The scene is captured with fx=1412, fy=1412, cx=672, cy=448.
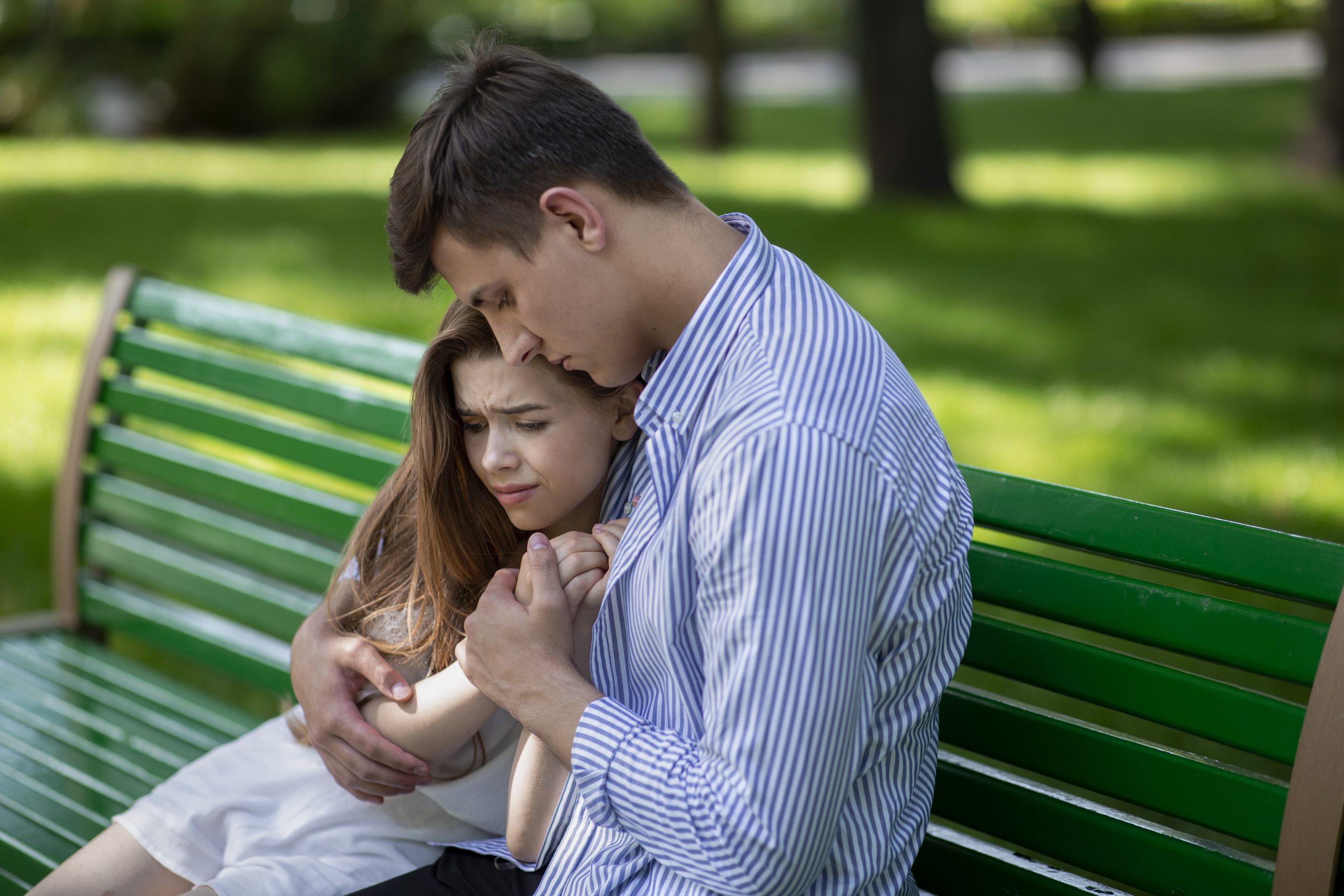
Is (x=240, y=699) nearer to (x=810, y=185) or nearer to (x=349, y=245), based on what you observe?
(x=349, y=245)

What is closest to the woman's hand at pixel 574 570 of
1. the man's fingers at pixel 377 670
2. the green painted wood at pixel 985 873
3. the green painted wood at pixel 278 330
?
the man's fingers at pixel 377 670

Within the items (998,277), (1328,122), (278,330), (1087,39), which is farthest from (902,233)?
(1087,39)

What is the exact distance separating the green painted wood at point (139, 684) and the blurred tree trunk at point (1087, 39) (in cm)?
2879

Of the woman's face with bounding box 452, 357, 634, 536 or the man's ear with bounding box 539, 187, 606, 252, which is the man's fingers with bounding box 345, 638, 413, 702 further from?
the man's ear with bounding box 539, 187, 606, 252

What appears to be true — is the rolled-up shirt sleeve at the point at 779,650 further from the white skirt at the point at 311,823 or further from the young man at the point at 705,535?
the white skirt at the point at 311,823

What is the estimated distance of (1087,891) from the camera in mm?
2365

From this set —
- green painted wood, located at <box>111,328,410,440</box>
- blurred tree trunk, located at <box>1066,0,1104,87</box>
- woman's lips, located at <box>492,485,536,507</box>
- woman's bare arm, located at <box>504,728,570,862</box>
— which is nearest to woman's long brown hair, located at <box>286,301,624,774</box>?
woman's lips, located at <box>492,485,536,507</box>

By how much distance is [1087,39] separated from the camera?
29828 mm

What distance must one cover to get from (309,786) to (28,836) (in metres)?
0.73

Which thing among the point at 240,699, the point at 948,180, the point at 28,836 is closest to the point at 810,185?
the point at 948,180

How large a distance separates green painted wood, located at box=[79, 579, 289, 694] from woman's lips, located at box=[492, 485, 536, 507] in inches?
53.5

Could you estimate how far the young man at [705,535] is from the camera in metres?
1.66

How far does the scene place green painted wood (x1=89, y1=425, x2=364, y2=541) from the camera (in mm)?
3463

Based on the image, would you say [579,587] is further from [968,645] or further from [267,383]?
[267,383]
